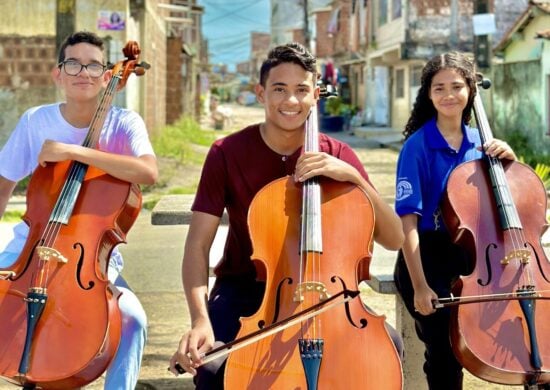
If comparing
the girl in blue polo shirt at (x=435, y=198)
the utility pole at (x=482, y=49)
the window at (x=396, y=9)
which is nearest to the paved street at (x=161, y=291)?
the girl in blue polo shirt at (x=435, y=198)

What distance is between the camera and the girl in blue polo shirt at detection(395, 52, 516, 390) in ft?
9.84

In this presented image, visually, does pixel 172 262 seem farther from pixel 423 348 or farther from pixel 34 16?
pixel 34 16

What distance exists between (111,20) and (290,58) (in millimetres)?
8778

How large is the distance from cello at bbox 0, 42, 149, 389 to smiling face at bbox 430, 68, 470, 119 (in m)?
1.13

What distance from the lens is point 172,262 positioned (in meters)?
6.54

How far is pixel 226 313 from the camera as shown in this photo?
2.70 metres

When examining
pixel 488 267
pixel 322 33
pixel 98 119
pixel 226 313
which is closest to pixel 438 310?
pixel 488 267

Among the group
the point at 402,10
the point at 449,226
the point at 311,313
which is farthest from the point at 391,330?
the point at 402,10

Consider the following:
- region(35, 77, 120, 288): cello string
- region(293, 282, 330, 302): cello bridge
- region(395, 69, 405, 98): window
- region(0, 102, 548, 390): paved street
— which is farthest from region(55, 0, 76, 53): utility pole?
region(395, 69, 405, 98): window

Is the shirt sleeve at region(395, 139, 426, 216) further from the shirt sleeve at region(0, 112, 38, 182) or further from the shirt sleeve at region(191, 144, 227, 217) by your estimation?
the shirt sleeve at region(0, 112, 38, 182)

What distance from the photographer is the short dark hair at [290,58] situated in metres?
2.66

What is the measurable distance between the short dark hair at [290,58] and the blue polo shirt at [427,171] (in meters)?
0.60

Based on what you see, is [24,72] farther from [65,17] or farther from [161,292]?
[161,292]

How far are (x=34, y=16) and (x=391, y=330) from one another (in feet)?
31.9
